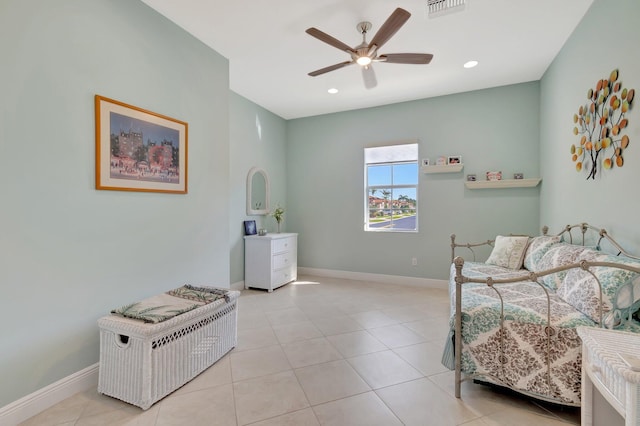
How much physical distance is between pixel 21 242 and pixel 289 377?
1.81 meters

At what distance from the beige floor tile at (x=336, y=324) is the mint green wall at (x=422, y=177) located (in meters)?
1.73

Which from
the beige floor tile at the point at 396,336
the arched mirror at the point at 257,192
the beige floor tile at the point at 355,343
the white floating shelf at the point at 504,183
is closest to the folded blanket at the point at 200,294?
the beige floor tile at the point at 355,343

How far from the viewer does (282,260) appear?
4.35 m

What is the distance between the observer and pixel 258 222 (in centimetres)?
461

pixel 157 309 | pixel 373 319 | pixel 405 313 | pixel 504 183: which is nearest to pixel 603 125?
pixel 504 183

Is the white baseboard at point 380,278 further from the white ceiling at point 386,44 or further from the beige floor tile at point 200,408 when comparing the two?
the beige floor tile at point 200,408

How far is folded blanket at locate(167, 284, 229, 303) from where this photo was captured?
85.3 inches

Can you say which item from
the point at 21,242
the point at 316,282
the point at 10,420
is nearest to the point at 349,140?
the point at 316,282

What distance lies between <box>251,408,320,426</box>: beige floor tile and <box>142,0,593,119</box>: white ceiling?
2882mm

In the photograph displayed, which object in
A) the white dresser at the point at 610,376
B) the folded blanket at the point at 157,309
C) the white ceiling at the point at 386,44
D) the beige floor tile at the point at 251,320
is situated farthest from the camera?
the beige floor tile at the point at 251,320

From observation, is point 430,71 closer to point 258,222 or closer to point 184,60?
point 184,60

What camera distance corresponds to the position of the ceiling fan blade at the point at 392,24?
6.13ft

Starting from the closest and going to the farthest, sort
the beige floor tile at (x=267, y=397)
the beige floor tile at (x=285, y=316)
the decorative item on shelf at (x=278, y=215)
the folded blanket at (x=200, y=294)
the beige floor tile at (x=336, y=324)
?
the beige floor tile at (x=267, y=397) < the folded blanket at (x=200, y=294) < the beige floor tile at (x=336, y=324) < the beige floor tile at (x=285, y=316) < the decorative item on shelf at (x=278, y=215)

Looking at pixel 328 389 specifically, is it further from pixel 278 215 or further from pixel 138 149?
pixel 278 215
